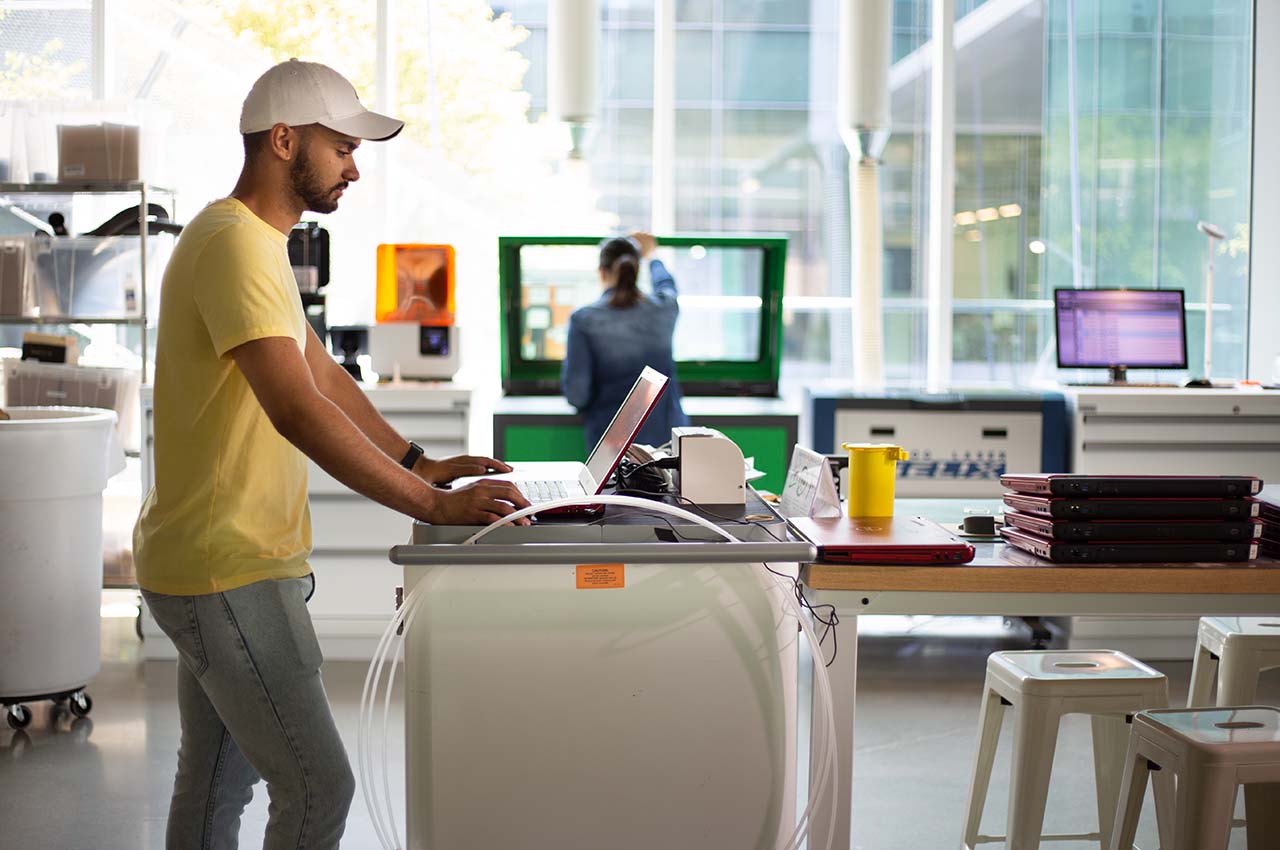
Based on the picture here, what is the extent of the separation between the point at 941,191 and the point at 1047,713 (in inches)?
146

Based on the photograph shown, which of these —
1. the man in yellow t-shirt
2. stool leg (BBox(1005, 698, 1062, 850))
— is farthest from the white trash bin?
stool leg (BBox(1005, 698, 1062, 850))

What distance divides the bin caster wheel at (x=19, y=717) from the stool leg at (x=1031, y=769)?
2.83 m

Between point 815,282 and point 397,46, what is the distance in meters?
2.09

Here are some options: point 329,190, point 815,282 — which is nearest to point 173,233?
point 815,282

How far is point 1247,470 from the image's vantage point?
4.60 metres

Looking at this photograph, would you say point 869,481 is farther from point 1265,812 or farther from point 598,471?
point 1265,812

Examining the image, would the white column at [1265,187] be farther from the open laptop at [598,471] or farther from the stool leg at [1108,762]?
the open laptop at [598,471]

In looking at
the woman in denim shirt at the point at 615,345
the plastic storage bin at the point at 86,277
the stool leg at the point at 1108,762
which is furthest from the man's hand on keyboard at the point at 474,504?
the plastic storage bin at the point at 86,277

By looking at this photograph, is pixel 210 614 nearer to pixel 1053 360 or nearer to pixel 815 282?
pixel 815 282

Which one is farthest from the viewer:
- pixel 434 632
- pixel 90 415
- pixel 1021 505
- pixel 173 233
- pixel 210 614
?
pixel 173 233

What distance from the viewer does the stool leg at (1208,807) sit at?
181 centimetres

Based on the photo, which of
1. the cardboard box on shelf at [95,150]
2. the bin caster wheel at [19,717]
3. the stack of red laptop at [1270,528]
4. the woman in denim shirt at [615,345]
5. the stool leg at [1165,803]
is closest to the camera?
the stool leg at [1165,803]

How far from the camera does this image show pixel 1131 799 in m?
1.99

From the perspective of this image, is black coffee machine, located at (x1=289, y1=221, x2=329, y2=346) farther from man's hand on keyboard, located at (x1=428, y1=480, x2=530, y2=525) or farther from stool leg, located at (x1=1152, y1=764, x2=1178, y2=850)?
stool leg, located at (x1=1152, y1=764, x2=1178, y2=850)
